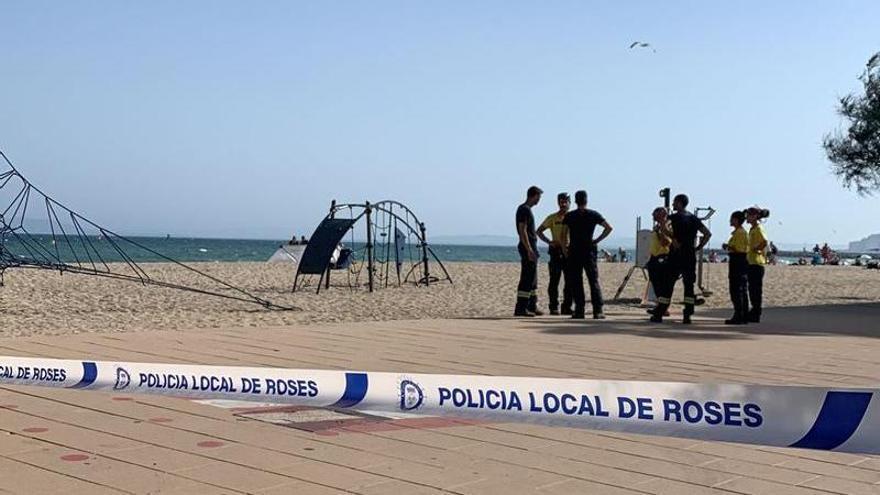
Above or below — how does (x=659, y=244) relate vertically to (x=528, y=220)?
below

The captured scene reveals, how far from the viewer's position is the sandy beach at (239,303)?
13.9 metres

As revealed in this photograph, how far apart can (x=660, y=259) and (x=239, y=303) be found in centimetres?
773

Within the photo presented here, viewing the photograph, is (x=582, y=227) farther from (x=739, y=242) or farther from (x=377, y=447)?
(x=377, y=447)

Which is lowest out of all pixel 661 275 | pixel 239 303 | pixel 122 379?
pixel 239 303

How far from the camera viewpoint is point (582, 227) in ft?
45.9

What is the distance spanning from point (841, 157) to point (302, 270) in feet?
48.5

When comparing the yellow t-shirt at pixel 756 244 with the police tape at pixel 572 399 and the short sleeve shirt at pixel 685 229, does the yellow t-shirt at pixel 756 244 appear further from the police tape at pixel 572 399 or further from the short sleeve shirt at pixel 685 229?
the police tape at pixel 572 399

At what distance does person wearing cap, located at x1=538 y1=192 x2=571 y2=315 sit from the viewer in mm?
14695

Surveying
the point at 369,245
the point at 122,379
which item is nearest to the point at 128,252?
the point at 369,245

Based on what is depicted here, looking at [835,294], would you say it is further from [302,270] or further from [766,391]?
[766,391]

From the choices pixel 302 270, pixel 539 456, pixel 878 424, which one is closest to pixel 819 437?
pixel 878 424

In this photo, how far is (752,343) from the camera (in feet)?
37.7

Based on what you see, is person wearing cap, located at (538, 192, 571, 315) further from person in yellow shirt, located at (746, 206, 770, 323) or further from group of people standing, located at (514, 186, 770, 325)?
person in yellow shirt, located at (746, 206, 770, 323)

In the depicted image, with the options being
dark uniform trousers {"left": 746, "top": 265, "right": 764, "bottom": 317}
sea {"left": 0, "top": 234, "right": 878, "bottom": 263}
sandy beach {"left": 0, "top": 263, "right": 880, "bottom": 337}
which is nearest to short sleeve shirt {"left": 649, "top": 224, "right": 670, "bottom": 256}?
dark uniform trousers {"left": 746, "top": 265, "right": 764, "bottom": 317}
